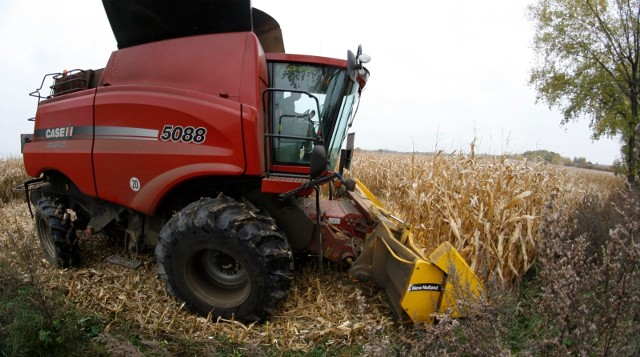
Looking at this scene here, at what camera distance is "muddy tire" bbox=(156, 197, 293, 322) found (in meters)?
2.93

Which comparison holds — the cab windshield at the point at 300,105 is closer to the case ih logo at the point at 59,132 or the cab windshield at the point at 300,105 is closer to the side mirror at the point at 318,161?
the side mirror at the point at 318,161

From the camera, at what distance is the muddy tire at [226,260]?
9.60ft

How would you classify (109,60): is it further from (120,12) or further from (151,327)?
(151,327)

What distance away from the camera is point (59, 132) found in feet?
13.6

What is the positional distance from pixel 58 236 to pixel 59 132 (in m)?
1.08

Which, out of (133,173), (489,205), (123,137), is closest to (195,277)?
(133,173)

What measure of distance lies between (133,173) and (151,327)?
53.4 inches

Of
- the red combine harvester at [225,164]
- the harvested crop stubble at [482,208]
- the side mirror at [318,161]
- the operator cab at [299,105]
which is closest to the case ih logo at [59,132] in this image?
the red combine harvester at [225,164]

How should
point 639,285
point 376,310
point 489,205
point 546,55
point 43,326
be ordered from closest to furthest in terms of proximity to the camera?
point 639,285 < point 43,326 < point 376,310 < point 489,205 < point 546,55

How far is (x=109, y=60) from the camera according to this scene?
4.05 m

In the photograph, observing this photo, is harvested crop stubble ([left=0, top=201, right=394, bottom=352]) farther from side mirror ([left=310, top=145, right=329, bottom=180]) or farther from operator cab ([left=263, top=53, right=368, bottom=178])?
operator cab ([left=263, top=53, right=368, bottom=178])

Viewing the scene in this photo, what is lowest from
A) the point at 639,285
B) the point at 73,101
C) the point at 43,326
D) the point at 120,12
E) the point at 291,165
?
the point at 43,326

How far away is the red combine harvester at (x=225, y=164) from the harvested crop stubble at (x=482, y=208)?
2.18 feet

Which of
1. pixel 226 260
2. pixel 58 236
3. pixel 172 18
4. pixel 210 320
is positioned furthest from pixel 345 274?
pixel 58 236
